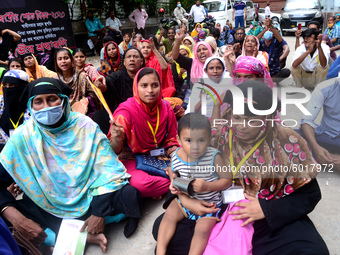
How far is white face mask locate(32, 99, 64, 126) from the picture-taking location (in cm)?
199

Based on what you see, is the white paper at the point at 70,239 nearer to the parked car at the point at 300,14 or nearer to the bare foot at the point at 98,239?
the bare foot at the point at 98,239

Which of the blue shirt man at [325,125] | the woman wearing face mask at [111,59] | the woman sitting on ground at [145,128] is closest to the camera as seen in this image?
→ the woman sitting on ground at [145,128]

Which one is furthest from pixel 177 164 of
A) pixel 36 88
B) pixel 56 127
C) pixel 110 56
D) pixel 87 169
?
pixel 110 56

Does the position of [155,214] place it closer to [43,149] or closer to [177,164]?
[177,164]

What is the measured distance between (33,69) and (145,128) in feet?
8.99

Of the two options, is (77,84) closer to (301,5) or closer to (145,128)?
(145,128)

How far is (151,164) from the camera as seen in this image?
102 inches

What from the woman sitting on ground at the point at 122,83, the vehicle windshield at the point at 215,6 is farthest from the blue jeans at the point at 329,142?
the vehicle windshield at the point at 215,6

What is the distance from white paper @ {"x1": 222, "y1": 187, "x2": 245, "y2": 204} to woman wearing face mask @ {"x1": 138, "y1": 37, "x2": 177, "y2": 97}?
2.72 metres

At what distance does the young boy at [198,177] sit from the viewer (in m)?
1.67

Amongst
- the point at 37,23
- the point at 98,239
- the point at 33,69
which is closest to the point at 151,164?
the point at 98,239

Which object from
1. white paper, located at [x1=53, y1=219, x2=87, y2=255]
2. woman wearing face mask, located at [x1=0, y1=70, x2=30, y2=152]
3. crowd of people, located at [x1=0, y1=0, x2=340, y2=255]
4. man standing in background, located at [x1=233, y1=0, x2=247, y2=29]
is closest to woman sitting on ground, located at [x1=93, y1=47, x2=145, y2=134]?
crowd of people, located at [x1=0, y1=0, x2=340, y2=255]

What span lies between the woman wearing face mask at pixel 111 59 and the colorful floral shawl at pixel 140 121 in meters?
2.10

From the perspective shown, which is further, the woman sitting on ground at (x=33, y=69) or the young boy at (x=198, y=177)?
the woman sitting on ground at (x=33, y=69)
